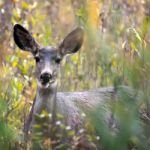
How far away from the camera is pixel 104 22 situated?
33.9 feet

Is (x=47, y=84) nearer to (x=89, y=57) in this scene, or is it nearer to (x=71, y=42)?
(x=89, y=57)

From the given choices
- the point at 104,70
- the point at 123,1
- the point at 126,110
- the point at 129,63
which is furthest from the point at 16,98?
the point at 123,1

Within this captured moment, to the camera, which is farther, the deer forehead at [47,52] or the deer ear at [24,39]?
the deer ear at [24,39]

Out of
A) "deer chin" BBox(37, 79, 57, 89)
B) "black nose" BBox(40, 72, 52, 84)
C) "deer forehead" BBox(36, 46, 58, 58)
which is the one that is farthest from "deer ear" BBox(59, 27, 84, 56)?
"black nose" BBox(40, 72, 52, 84)

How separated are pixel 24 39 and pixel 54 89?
0.88 m

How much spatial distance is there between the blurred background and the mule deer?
0.20 metres

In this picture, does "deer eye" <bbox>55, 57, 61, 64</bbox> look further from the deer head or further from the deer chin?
the deer chin

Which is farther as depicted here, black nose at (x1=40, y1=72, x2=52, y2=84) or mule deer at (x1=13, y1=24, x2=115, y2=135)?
mule deer at (x1=13, y1=24, x2=115, y2=135)

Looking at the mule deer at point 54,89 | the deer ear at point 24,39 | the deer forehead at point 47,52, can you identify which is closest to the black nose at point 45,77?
the mule deer at point 54,89

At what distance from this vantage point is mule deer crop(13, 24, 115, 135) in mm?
7277

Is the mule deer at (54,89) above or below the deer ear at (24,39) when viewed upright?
below

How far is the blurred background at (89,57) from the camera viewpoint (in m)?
4.23

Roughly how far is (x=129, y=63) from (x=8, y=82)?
2567 mm

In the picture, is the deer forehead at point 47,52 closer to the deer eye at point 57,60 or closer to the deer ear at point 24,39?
the deer eye at point 57,60
